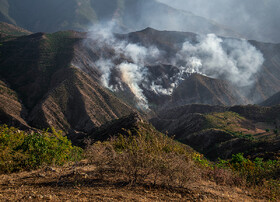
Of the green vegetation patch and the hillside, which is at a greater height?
the green vegetation patch

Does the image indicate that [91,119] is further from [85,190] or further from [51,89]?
[85,190]

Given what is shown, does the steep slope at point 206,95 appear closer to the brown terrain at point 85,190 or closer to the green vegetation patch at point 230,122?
the green vegetation patch at point 230,122

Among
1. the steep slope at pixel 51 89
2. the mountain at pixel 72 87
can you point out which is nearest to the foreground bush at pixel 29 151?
the mountain at pixel 72 87

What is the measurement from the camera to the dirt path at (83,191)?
6.85 metres

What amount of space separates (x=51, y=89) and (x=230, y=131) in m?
86.9

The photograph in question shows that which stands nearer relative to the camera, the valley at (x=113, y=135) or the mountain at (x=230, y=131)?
the valley at (x=113, y=135)

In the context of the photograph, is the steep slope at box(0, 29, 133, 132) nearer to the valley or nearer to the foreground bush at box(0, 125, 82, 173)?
the valley

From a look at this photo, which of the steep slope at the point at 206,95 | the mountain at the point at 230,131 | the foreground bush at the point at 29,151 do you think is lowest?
the foreground bush at the point at 29,151

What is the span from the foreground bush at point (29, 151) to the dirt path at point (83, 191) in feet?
3.31

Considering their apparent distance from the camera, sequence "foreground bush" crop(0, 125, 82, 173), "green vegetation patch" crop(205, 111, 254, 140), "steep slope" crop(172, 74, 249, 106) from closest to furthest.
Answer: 1. "foreground bush" crop(0, 125, 82, 173)
2. "green vegetation patch" crop(205, 111, 254, 140)
3. "steep slope" crop(172, 74, 249, 106)

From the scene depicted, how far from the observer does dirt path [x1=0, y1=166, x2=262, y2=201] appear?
22.5 feet

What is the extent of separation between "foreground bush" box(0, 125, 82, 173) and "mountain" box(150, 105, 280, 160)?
124ft

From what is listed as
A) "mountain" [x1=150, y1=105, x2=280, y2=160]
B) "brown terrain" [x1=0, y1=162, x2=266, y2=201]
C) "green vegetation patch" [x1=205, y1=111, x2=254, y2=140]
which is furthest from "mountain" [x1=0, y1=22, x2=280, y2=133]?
"brown terrain" [x1=0, y1=162, x2=266, y2=201]

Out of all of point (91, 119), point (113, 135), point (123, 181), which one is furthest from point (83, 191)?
point (91, 119)
